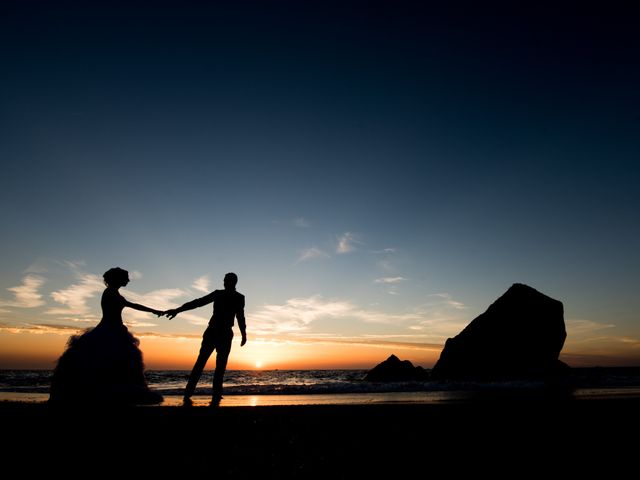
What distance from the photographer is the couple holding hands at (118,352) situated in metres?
7.88

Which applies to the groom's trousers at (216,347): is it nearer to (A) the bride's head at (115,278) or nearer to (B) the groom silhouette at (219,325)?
(B) the groom silhouette at (219,325)

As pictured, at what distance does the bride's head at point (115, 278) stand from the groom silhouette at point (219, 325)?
163 centimetres

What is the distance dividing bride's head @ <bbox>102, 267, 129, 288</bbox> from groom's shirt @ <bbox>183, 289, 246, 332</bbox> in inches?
69.6

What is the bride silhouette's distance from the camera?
7.83m

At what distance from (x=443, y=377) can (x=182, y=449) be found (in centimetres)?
4247

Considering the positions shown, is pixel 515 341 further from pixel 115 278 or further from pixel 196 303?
pixel 115 278

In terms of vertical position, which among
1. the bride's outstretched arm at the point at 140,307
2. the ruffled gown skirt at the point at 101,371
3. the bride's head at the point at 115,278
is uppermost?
the bride's head at the point at 115,278

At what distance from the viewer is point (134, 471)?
2824mm

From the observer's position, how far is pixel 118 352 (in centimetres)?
845

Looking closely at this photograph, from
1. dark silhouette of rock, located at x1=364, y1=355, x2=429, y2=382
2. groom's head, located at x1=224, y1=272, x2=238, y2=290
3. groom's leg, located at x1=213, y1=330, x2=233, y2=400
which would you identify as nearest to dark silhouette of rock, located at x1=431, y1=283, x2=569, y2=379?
dark silhouette of rock, located at x1=364, y1=355, x2=429, y2=382

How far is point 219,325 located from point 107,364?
275cm

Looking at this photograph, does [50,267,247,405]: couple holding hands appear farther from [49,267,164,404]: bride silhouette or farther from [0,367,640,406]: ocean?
[0,367,640,406]: ocean

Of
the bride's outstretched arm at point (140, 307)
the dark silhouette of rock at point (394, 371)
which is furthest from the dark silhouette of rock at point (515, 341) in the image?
the bride's outstretched arm at point (140, 307)

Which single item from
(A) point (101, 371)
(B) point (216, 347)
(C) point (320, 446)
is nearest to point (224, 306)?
(B) point (216, 347)
